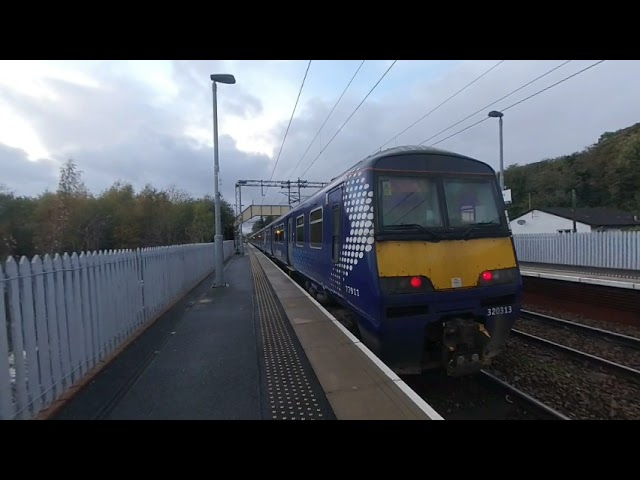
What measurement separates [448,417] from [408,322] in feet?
4.31

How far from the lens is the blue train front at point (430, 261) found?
4.25 m

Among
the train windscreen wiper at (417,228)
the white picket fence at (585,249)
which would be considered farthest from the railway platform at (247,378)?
the white picket fence at (585,249)

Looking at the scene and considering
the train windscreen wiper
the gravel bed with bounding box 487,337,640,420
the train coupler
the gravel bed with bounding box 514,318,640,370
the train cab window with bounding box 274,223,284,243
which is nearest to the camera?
the train coupler

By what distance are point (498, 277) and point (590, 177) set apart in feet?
227

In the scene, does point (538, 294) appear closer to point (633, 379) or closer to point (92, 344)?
point (633, 379)

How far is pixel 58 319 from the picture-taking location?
3.64 m

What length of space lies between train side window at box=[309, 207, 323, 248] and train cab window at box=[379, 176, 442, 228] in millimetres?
2873

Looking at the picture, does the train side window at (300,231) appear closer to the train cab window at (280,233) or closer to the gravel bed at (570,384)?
the train cab window at (280,233)

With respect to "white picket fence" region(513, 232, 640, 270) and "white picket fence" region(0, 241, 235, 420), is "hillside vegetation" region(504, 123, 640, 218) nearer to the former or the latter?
"white picket fence" region(513, 232, 640, 270)

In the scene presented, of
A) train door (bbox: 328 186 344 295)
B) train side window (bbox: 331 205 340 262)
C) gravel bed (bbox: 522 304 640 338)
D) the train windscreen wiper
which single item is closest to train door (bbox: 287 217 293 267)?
train door (bbox: 328 186 344 295)

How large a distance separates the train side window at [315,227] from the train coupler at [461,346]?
3637 millimetres

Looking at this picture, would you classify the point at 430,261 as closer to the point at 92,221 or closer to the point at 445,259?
the point at 445,259

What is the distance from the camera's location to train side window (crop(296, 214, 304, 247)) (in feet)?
33.1
